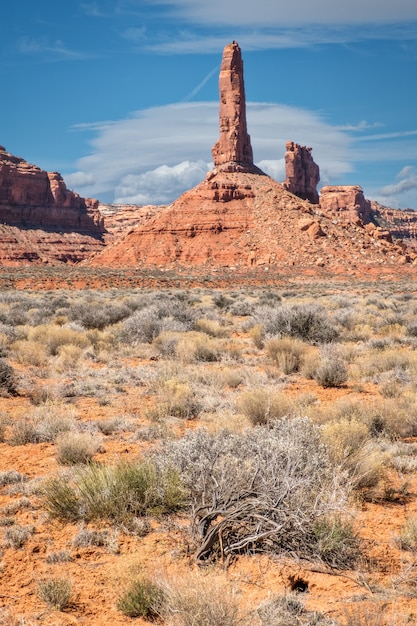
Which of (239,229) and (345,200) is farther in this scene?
(345,200)

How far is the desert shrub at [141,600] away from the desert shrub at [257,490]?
589 mm

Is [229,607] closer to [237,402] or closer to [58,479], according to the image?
[58,479]

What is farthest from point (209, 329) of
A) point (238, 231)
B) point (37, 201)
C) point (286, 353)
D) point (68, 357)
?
point (37, 201)

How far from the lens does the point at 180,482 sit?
5398 millimetres

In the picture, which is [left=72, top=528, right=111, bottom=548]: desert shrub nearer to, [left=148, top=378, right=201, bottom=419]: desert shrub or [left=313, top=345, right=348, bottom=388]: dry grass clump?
[left=148, top=378, right=201, bottom=419]: desert shrub

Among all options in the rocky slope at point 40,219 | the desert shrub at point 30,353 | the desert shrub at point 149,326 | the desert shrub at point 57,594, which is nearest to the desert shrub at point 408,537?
the desert shrub at point 57,594

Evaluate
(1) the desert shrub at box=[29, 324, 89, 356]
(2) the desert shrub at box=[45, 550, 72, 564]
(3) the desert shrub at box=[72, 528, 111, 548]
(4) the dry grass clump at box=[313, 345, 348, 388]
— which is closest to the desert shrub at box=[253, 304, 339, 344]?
(4) the dry grass clump at box=[313, 345, 348, 388]

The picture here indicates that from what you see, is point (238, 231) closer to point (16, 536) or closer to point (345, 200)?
A: point (16, 536)

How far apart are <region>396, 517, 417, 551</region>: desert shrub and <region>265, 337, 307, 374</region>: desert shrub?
726 centimetres

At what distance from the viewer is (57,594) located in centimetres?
405

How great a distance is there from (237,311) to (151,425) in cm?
1680

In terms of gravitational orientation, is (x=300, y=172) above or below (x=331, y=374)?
above

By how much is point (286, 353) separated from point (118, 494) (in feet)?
26.3

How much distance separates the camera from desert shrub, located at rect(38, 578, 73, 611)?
4.04 m
